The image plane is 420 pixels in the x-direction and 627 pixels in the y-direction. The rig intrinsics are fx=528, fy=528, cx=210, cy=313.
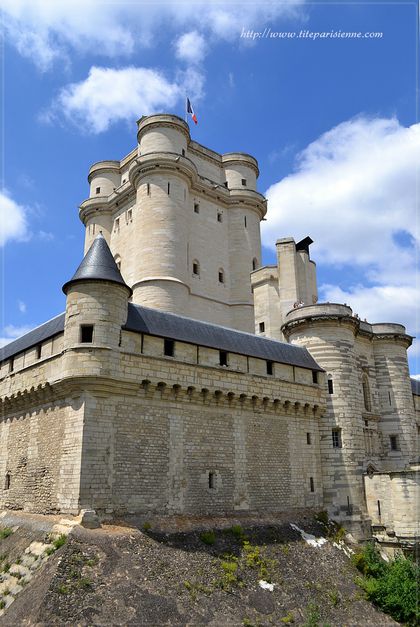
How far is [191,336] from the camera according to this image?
63.1 ft

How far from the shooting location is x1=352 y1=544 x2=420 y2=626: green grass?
647 inches

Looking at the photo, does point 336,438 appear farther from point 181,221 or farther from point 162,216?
point 162,216

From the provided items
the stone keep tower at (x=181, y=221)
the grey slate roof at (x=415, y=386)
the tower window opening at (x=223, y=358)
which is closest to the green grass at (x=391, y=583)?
the tower window opening at (x=223, y=358)

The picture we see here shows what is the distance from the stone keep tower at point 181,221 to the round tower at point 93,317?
32.6 ft

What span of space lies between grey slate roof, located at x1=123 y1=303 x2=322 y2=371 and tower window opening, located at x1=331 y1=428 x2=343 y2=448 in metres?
2.73

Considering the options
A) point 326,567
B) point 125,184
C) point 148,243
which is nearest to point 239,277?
point 148,243

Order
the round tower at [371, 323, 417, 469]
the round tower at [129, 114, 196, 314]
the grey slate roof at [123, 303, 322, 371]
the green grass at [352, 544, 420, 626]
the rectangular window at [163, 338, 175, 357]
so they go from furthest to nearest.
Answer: the round tower at [129, 114, 196, 314]
the round tower at [371, 323, 417, 469]
the rectangular window at [163, 338, 175, 357]
the grey slate roof at [123, 303, 322, 371]
the green grass at [352, 544, 420, 626]

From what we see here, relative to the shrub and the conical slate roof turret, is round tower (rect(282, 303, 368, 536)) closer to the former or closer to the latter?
the shrub

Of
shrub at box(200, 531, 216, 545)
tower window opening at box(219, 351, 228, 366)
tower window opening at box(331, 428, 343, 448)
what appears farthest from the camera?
tower window opening at box(331, 428, 343, 448)

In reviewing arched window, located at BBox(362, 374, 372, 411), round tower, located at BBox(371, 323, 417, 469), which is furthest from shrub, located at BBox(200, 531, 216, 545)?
round tower, located at BBox(371, 323, 417, 469)

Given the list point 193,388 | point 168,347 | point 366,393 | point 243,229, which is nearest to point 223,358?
point 193,388

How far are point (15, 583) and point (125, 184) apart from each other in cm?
2371

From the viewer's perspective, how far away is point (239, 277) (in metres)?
32.7

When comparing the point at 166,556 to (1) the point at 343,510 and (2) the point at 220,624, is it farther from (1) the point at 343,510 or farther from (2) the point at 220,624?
(1) the point at 343,510
